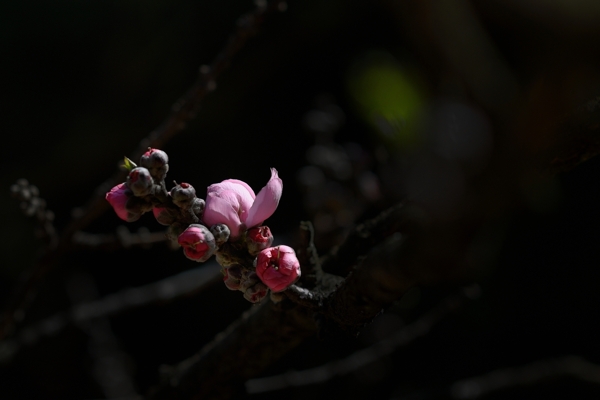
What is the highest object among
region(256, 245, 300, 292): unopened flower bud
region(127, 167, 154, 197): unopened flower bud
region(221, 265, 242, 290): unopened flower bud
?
region(127, 167, 154, 197): unopened flower bud

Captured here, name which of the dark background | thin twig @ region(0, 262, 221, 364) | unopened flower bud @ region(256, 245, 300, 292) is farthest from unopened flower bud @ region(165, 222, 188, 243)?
the dark background

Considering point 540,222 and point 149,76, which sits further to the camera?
point 149,76

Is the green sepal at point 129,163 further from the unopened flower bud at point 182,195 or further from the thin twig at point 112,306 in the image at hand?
the thin twig at point 112,306

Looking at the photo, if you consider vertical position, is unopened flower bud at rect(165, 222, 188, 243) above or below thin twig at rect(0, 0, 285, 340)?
below

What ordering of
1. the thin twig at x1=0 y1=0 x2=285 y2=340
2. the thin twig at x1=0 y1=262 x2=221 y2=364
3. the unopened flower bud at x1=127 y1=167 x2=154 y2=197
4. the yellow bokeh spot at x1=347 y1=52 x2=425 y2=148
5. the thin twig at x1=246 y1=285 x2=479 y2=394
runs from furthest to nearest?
the thin twig at x1=0 y1=262 x2=221 y2=364 → the thin twig at x1=246 y1=285 x2=479 y2=394 → the thin twig at x1=0 y1=0 x2=285 y2=340 → the yellow bokeh spot at x1=347 y1=52 x2=425 y2=148 → the unopened flower bud at x1=127 y1=167 x2=154 y2=197

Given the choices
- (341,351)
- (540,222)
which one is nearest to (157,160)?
(341,351)

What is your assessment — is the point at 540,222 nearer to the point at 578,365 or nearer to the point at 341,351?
the point at 578,365

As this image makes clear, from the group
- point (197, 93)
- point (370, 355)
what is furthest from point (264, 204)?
point (370, 355)

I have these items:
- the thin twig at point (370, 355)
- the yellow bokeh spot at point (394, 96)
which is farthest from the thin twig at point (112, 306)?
the yellow bokeh spot at point (394, 96)

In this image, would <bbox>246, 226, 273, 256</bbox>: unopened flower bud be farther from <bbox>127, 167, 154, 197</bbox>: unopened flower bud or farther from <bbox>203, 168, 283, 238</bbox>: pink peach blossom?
<bbox>127, 167, 154, 197</bbox>: unopened flower bud
